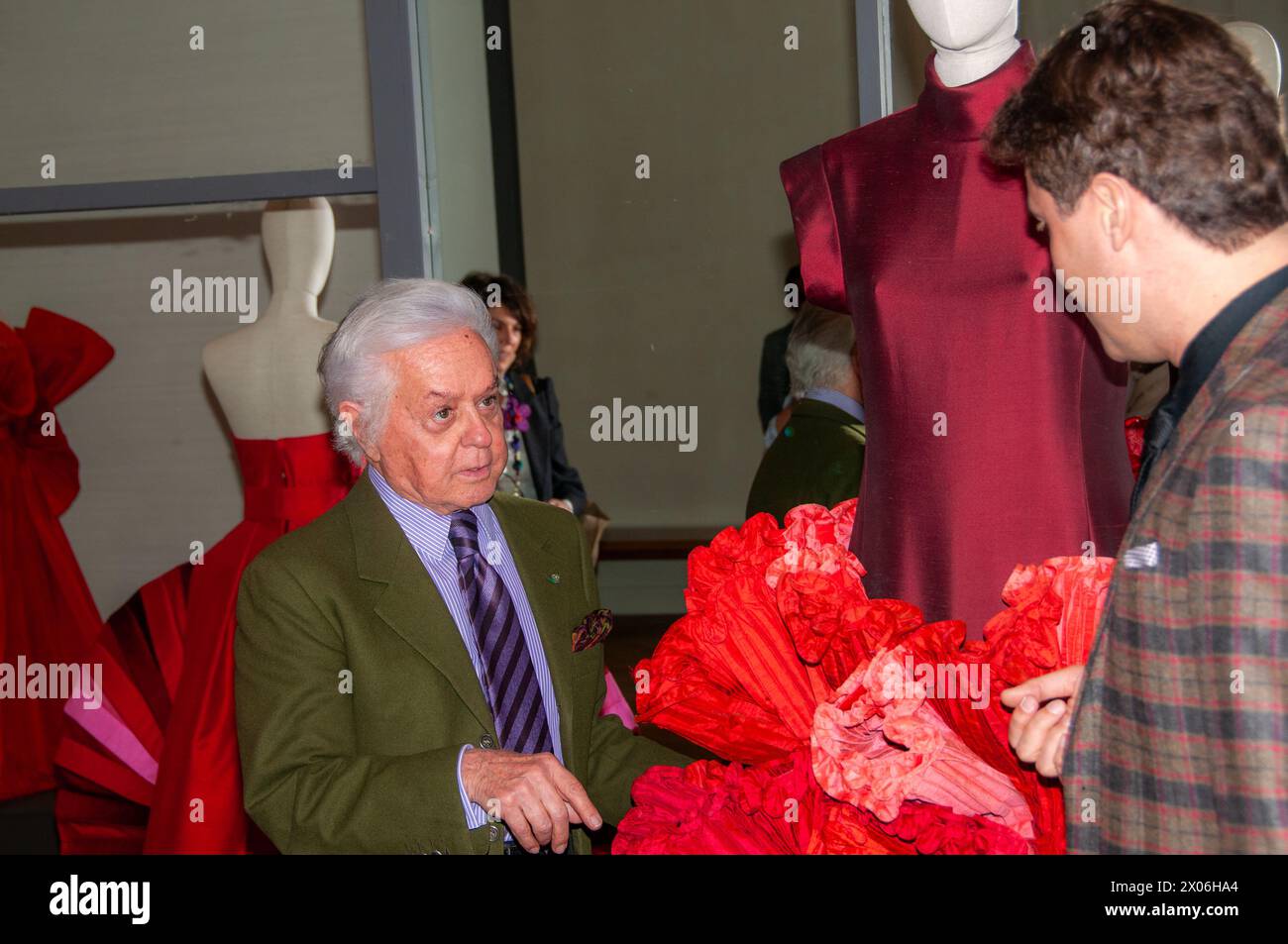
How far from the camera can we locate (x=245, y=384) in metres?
2.64

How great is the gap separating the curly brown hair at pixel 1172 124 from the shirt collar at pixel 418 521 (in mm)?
813

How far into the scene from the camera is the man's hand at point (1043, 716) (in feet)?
3.15

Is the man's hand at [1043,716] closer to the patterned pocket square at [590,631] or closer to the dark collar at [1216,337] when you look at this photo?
the dark collar at [1216,337]

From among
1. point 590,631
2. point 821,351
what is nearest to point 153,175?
point 821,351

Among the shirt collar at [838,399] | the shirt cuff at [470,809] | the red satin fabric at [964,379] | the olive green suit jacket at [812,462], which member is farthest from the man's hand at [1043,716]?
the shirt collar at [838,399]

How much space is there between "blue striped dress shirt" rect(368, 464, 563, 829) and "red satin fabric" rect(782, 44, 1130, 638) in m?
0.41

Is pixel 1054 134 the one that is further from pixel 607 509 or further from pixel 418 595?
pixel 607 509

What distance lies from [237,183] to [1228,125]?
1674 mm

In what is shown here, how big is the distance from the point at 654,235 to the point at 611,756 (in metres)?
1.87

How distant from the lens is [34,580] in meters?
3.28

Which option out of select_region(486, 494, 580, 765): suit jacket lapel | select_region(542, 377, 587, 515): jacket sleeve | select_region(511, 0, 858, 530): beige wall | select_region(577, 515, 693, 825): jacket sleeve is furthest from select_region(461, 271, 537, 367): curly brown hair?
select_region(577, 515, 693, 825): jacket sleeve

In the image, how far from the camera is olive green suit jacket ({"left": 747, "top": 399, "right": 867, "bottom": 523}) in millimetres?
1928

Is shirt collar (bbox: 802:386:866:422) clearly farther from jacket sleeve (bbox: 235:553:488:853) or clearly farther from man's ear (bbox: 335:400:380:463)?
jacket sleeve (bbox: 235:553:488:853)

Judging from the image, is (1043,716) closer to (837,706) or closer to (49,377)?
(837,706)
